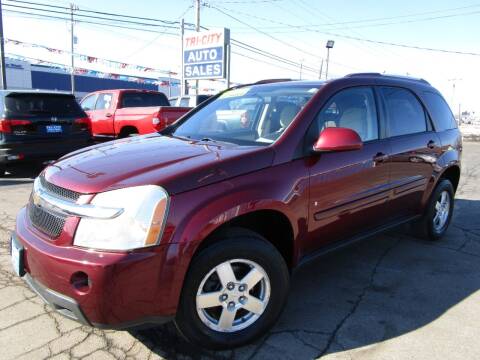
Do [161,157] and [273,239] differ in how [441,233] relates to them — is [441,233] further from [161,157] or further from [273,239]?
[161,157]

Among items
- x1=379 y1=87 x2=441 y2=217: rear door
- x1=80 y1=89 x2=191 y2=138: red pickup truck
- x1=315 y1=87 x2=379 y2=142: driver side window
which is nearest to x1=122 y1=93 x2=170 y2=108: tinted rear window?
x1=80 y1=89 x2=191 y2=138: red pickup truck

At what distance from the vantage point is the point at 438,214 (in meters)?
4.96

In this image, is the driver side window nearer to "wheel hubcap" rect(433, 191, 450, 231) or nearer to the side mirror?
the side mirror

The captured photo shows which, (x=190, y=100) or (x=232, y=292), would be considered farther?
(x=190, y=100)

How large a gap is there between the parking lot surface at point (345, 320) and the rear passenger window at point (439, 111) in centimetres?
143

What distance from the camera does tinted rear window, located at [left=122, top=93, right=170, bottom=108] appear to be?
36.0 feet

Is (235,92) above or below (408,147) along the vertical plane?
above

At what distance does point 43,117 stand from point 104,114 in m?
3.25

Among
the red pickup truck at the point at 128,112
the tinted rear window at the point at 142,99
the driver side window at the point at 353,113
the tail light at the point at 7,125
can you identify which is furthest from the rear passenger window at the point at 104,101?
the driver side window at the point at 353,113

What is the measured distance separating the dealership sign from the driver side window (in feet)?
45.8

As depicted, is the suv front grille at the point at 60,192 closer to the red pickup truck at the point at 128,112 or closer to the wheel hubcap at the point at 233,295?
the wheel hubcap at the point at 233,295

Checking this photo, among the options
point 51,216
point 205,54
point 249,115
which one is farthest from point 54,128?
point 205,54

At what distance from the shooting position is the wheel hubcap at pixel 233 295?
2.60m

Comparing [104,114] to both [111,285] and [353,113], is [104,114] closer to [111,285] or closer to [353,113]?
[353,113]
